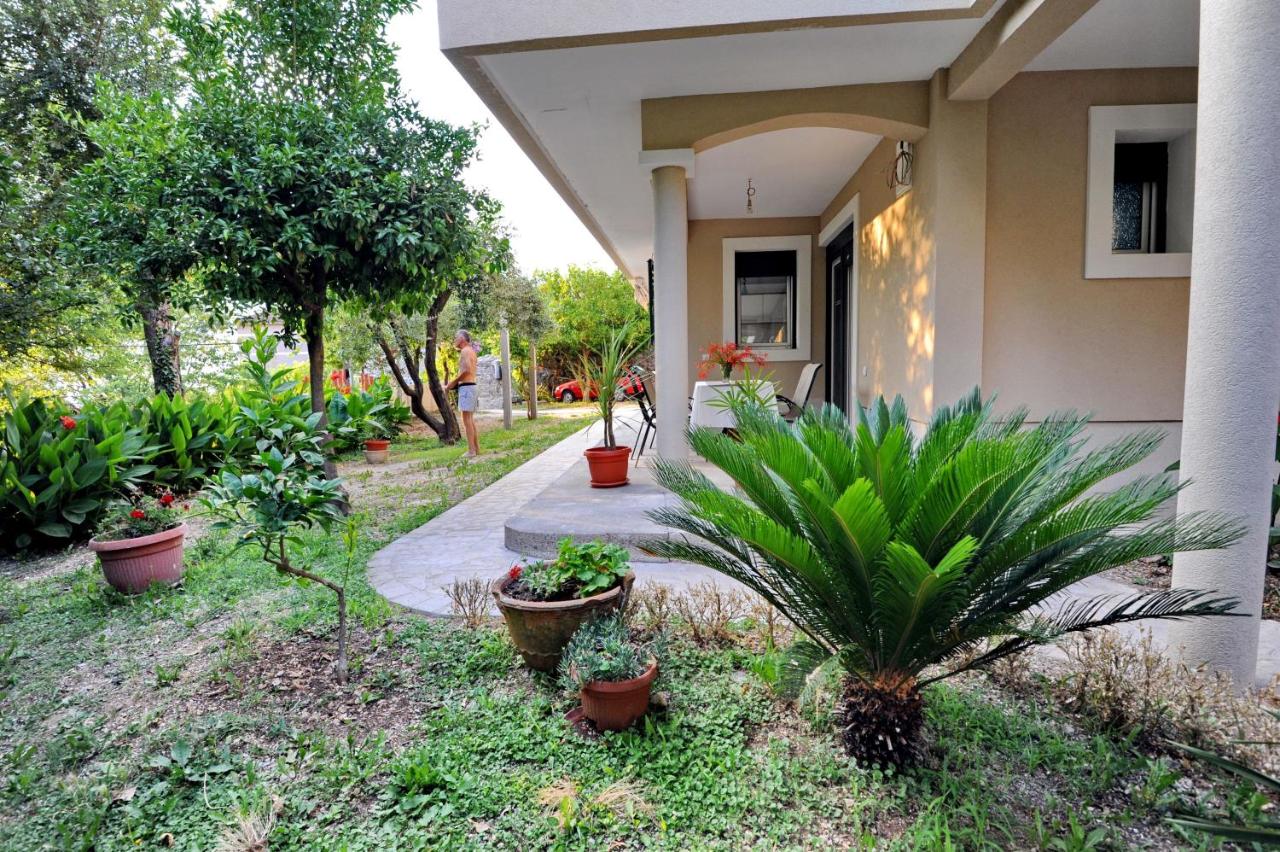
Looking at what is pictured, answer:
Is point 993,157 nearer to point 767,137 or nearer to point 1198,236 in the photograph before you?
point 767,137

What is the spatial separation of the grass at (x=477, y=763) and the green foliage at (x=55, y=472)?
2122 millimetres

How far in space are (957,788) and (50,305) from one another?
808 centimetres

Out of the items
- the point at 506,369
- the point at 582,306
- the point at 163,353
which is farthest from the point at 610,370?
the point at 582,306

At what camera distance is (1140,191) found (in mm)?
4438

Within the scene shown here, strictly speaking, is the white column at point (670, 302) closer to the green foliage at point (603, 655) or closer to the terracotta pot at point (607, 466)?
the terracotta pot at point (607, 466)

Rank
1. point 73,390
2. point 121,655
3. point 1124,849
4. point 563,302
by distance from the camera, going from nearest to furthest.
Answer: point 1124,849 < point 121,655 < point 73,390 < point 563,302

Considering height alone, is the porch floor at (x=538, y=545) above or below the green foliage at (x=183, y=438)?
below

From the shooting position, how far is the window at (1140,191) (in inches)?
163

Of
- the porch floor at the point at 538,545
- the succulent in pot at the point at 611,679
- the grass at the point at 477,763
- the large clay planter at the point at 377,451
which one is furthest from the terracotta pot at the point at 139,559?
the large clay planter at the point at 377,451

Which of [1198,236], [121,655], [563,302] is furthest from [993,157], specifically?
[563,302]

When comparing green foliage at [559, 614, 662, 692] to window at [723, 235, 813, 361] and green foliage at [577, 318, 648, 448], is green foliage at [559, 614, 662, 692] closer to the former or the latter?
green foliage at [577, 318, 648, 448]

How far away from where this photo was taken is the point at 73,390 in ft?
31.0

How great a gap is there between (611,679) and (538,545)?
196 cm

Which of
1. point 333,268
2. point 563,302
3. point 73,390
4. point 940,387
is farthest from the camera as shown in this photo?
point 563,302
